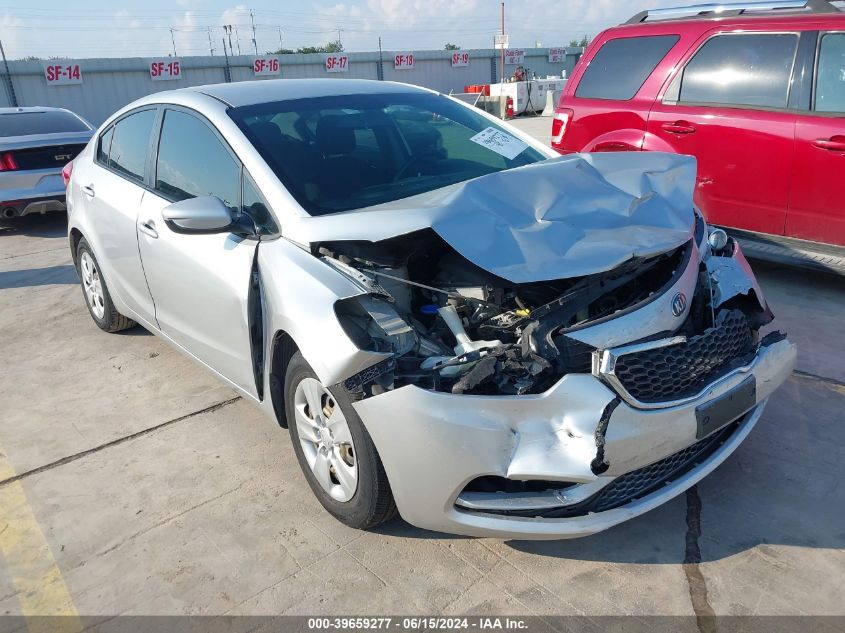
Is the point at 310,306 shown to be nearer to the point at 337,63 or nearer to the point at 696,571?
the point at 696,571

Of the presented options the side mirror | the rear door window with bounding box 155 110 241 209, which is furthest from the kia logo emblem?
the rear door window with bounding box 155 110 241 209

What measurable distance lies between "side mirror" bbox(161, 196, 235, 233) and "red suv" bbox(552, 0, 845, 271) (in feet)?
Result: 12.4

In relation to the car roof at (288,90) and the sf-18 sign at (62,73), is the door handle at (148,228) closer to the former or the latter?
the car roof at (288,90)

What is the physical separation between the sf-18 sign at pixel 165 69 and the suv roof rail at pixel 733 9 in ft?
75.1

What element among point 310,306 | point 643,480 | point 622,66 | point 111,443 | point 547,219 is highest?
point 622,66

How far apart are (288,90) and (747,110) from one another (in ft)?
11.0

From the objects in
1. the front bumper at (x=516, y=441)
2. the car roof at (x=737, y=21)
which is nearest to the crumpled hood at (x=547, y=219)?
the front bumper at (x=516, y=441)

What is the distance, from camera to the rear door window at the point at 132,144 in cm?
410

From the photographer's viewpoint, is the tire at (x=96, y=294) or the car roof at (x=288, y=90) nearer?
the car roof at (x=288, y=90)

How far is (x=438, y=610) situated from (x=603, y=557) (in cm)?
66

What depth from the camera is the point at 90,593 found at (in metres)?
2.65

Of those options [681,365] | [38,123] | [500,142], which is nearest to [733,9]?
[500,142]

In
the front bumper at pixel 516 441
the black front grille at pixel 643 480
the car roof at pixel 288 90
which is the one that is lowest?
the black front grille at pixel 643 480

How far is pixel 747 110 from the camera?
5.06 meters
